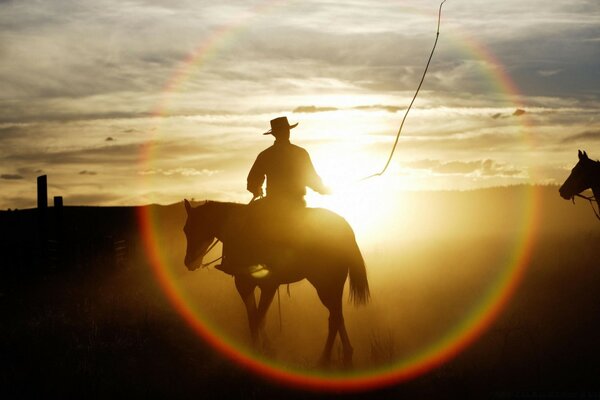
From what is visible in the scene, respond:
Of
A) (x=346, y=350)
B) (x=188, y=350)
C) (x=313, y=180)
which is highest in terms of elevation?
(x=313, y=180)

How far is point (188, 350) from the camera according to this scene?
1232cm

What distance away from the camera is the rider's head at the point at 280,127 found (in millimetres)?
12023

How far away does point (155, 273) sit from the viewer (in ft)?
78.0

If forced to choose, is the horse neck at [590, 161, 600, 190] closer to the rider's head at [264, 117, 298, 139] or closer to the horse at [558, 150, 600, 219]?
the horse at [558, 150, 600, 219]

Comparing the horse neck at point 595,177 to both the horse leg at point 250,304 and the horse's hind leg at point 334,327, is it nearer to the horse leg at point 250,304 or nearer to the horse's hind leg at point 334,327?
the horse's hind leg at point 334,327

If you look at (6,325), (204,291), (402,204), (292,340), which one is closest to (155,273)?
(204,291)

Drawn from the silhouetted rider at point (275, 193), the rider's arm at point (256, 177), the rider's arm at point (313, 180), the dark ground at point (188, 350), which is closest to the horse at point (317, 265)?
the silhouetted rider at point (275, 193)

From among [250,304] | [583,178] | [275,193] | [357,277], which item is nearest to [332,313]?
[357,277]

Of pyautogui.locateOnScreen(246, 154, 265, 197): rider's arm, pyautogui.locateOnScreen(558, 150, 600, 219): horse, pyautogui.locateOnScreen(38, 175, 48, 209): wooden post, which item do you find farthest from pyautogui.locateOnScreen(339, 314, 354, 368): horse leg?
pyautogui.locateOnScreen(38, 175, 48, 209): wooden post

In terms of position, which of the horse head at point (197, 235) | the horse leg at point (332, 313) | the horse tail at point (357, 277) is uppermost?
the horse head at point (197, 235)

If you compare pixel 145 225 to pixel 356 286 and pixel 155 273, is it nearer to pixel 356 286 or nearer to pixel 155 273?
pixel 155 273

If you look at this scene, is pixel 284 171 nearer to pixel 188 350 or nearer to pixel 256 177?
pixel 256 177

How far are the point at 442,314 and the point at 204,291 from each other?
6675mm

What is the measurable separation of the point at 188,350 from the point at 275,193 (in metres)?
3.02
